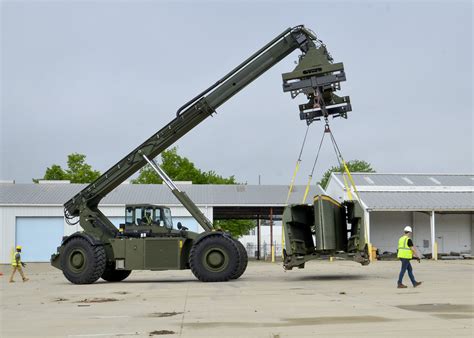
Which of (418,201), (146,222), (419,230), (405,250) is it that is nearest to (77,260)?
(146,222)

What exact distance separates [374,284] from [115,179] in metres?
9.49

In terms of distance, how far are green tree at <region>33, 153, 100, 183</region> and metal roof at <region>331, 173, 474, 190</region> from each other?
30.1m

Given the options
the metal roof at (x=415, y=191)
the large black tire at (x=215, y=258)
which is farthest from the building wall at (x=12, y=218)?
the large black tire at (x=215, y=258)

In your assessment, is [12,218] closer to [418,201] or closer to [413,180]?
[418,201]

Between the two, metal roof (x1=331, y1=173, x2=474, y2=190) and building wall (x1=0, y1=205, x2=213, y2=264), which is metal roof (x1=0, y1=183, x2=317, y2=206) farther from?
metal roof (x1=331, y1=173, x2=474, y2=190)

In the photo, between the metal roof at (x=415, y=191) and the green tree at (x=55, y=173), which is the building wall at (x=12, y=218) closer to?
the metal roof at (x=415, y=191)

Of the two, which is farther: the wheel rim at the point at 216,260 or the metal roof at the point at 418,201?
the metal roof at the point at 418,201

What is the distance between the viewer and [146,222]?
69.9 feet

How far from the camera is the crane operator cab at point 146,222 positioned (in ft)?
69.4

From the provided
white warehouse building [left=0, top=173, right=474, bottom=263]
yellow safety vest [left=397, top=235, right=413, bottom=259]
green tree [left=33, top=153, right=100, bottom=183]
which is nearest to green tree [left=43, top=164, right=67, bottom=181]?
green tree [left=33, top=153, right=100, bottom=183]

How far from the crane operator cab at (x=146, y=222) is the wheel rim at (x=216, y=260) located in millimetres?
1716

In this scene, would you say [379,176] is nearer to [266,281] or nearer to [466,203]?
[466,203]

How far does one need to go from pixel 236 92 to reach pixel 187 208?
4.17 metres

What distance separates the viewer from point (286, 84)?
19344 mm
